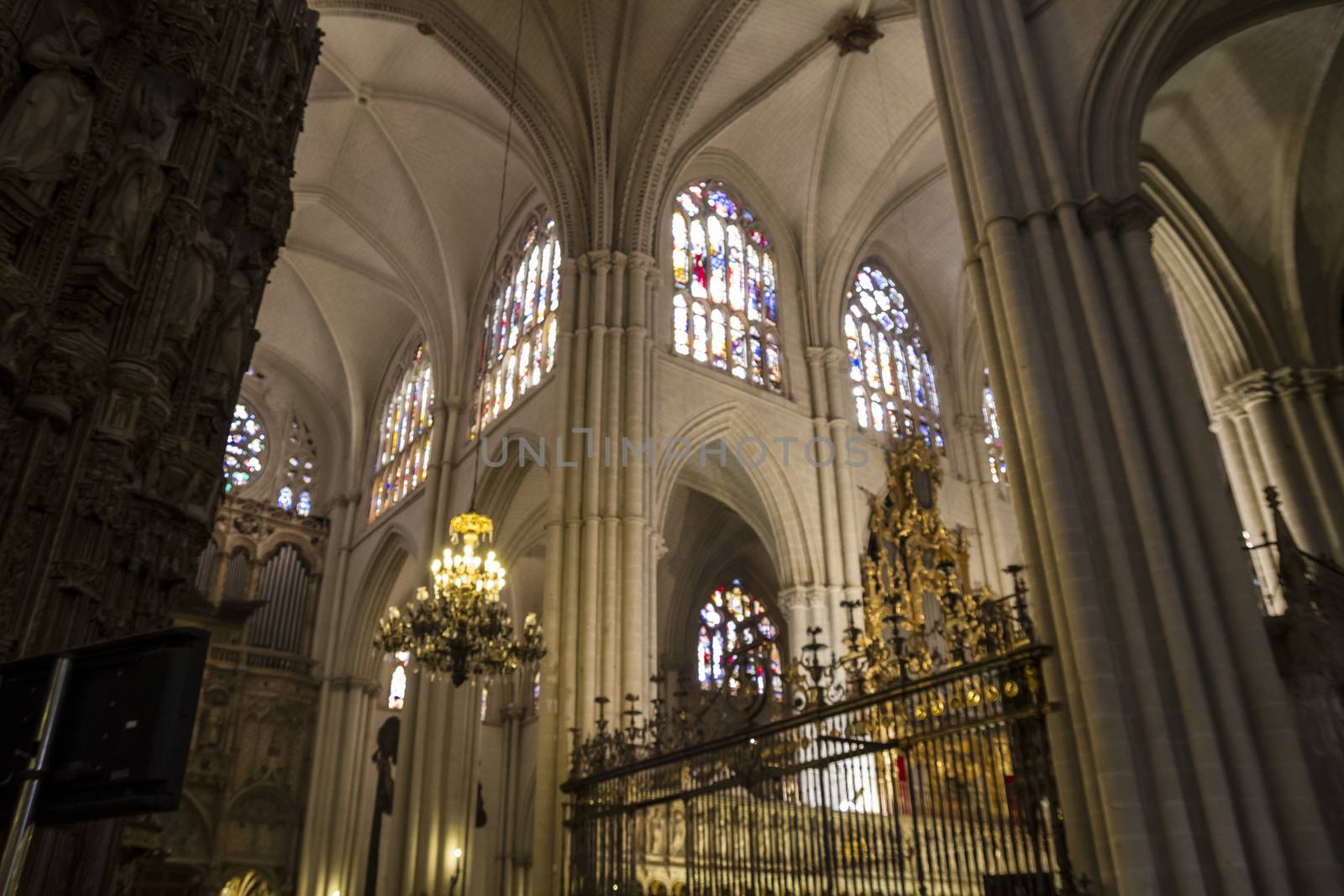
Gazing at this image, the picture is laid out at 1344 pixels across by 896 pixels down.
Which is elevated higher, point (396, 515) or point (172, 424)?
point (396, 515)

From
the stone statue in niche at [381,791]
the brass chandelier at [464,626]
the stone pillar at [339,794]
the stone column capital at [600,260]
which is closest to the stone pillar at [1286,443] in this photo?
the stone column capital at [600,260]

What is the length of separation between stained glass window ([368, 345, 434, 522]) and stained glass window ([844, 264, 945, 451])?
9394mm

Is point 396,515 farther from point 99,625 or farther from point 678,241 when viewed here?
point 99,625

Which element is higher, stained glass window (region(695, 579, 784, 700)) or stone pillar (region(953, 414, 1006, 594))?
stone pillar (region(953, 414, 1006, 594))

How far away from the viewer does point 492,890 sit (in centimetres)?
2238

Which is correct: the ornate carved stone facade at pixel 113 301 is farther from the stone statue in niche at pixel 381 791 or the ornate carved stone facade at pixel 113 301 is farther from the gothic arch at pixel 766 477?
the stone statue in niche at pixel 381 791

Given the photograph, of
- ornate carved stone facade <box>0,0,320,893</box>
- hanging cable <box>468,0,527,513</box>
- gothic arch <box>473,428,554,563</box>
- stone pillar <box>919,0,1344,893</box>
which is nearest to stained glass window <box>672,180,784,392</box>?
hanging cable <box>468,0,527,513</box>

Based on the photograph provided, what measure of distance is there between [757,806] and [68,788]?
24.3 ft

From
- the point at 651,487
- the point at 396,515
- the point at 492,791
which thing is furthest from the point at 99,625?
the point at 492,791

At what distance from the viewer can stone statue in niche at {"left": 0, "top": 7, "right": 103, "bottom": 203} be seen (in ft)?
16.3

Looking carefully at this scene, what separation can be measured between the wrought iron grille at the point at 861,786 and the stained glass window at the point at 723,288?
6417mm

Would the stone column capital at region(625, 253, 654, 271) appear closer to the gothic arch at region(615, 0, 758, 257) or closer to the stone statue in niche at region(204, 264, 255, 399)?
the gothic arch at region(615, 0, 758, 257)

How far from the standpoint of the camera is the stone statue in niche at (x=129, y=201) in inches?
216

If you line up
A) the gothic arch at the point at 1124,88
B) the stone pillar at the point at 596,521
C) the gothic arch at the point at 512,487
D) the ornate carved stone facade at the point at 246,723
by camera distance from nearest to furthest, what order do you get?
the gothic arch at the point at 1124,88 < the stone pillar at the point at 596,521 < the gothic arch at the point at 512,487 < the ornate carved stone facade at the point at 246,723
